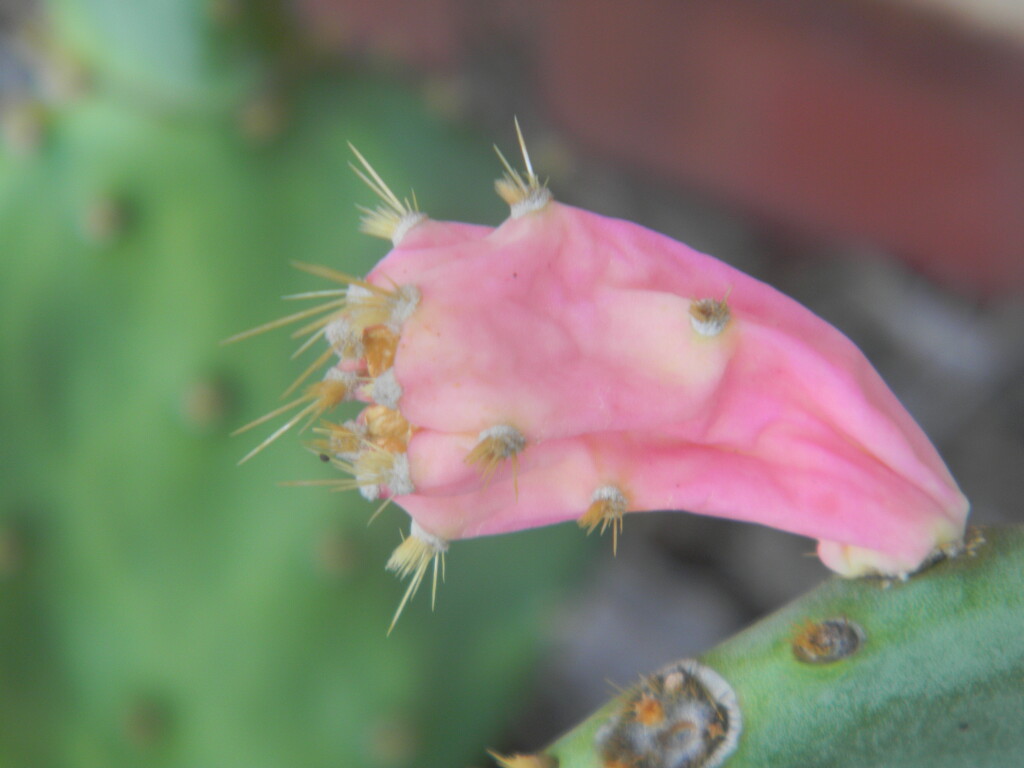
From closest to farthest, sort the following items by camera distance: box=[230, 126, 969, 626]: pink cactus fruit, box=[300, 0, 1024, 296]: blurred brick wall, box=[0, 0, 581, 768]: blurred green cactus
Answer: box=[230, 126, 969, 626]: pink cactus fruit, box=[0, 0, 581, 768]: blurred green cactus, box=[300, 0, 1024, 296]: blurred brick wall

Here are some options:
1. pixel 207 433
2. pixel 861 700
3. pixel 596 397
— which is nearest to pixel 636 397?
pixel 596 397

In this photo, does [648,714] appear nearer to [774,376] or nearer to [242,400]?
Answer: [774,376]

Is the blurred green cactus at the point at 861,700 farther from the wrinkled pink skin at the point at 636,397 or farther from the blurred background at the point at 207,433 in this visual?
the blurred background at the point at 207,433

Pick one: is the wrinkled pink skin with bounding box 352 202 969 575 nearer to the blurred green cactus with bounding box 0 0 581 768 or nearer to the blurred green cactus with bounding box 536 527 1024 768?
the blurred green cactus with bounding box 536 527 1024 768

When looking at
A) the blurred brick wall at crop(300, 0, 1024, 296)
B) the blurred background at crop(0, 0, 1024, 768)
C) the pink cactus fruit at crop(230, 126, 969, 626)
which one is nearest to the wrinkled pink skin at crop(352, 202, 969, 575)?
the pink cactus fruit at crop(230, 126, 969, 626)

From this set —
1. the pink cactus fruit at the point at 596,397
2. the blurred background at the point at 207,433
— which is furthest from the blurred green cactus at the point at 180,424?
the pink cactus fruit at the point at 596,397

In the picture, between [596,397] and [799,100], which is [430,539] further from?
[799,100]

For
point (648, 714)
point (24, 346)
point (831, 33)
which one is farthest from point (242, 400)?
point (831, 33)
